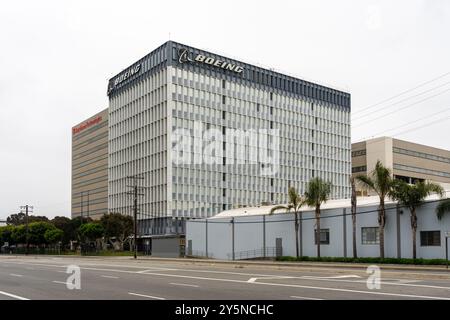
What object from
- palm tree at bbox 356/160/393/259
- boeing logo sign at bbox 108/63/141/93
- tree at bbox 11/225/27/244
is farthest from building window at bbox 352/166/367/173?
palm tree at bbox 356/160/393/259

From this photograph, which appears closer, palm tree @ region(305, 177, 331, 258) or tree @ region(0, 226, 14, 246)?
palm tree @ region(305, 177, 331, 258)

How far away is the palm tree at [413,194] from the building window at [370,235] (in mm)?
4798

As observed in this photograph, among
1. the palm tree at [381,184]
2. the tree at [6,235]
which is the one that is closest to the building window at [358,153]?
the tree at [6,235]

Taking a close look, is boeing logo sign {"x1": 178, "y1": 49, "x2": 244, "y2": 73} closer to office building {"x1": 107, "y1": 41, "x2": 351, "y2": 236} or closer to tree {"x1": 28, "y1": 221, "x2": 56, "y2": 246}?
office building {"x1": 107, "y1": 41, "x2": 351, "y2": 236}

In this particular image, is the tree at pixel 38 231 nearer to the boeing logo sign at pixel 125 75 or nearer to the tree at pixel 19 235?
the tree at pixel 19 235

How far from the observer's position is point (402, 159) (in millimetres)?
144375

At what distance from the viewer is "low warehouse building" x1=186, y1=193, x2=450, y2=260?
168 ft

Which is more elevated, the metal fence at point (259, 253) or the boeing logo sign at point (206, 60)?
the boeing logo sign at point (206, 60)

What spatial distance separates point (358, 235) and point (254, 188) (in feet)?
223

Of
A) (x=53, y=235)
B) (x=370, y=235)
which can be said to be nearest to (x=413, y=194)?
(x=370, y=235)

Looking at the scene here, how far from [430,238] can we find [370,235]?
21.1ft

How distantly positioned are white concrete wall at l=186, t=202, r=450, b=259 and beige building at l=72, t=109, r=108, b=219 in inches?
2952

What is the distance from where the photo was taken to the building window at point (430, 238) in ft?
164
